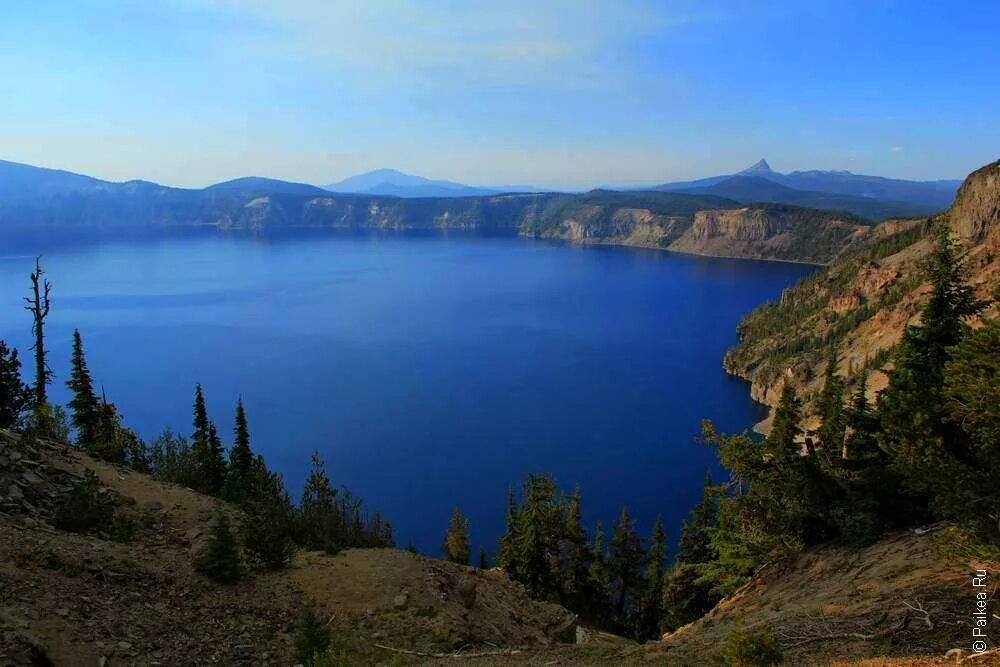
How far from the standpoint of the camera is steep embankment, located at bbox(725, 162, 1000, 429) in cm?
10300

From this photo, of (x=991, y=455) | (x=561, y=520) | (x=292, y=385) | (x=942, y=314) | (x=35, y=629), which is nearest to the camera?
(x=35, y=629)

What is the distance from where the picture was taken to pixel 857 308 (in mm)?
128250

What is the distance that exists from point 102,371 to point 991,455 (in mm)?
115594

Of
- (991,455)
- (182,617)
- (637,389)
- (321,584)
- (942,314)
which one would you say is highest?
(942,314)

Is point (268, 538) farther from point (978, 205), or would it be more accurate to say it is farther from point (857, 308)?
point (978, 205)

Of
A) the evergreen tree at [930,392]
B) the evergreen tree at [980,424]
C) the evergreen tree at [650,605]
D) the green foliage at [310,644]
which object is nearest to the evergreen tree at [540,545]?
the evergreen tree at [650,605]

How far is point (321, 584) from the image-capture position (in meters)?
17.8

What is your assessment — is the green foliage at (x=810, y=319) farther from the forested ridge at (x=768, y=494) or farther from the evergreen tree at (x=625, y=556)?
the forested ridge at (x=768, y=494)

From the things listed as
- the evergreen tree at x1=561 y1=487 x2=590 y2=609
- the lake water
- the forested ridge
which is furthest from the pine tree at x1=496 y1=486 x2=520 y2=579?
the lake water

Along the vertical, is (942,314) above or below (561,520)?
above

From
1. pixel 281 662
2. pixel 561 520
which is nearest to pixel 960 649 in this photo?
pixel 281 662

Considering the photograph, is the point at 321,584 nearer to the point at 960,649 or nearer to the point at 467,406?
the point at 960,649

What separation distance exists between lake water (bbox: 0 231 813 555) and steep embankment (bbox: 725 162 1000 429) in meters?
7.59

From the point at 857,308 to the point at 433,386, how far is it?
89788 millimetres
